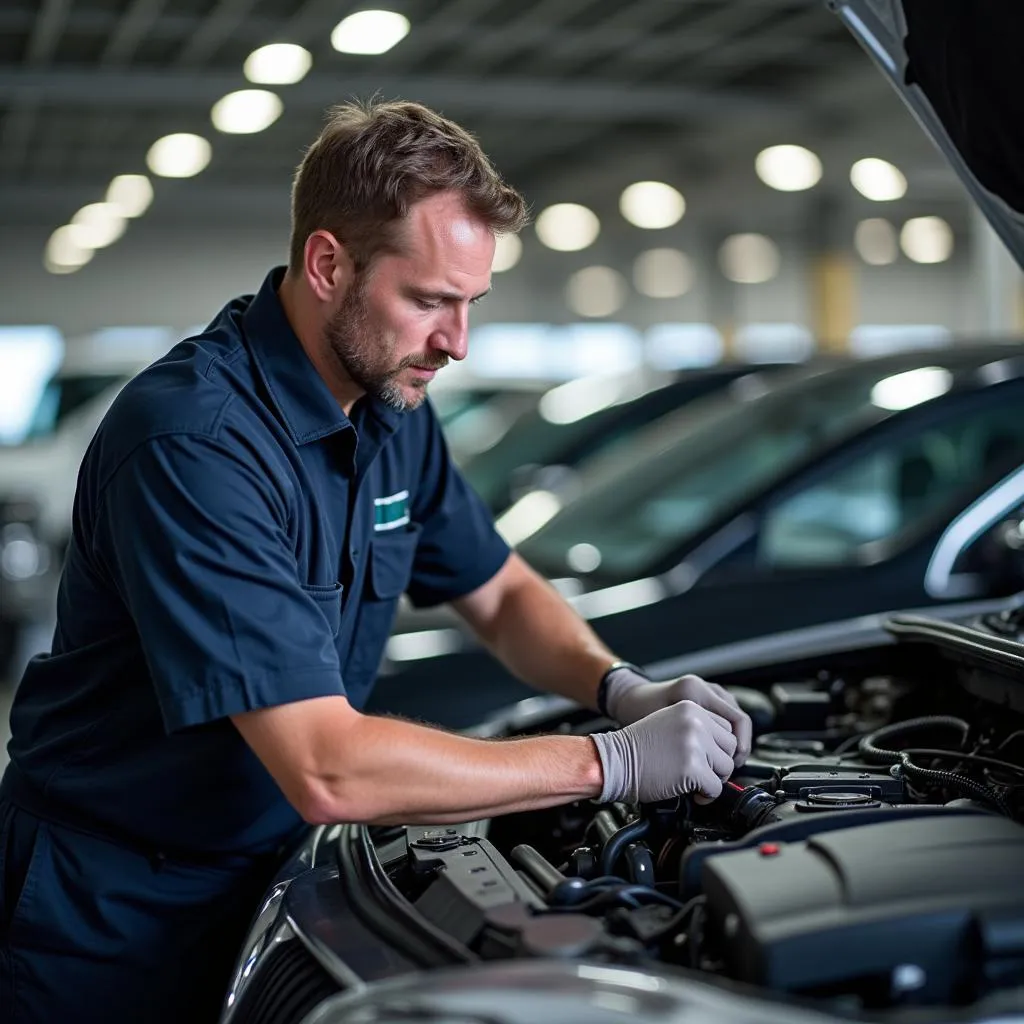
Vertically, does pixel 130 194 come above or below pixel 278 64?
below

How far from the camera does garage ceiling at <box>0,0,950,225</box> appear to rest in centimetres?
779

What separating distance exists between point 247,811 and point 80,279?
15356 millimetres

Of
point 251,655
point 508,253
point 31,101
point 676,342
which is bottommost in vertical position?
point 676,342

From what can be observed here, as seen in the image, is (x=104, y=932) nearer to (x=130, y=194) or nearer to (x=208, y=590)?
(x=208, y=590)

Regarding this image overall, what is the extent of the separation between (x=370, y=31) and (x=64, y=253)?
31.0ft

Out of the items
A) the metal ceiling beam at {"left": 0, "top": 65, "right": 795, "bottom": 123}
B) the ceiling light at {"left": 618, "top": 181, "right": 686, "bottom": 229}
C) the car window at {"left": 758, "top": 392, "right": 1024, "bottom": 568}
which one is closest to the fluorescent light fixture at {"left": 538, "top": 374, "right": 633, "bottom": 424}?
the car window at {"left": 758, "top": 392, "right": 1024, "bottom": 568}

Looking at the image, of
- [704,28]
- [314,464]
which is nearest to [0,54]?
[704,28]

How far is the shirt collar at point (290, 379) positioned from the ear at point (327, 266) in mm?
89

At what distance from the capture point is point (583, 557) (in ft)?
13.0

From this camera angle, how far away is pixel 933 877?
1.39 meters

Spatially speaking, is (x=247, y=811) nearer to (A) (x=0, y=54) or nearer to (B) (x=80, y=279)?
(A) (x=0, y=54)

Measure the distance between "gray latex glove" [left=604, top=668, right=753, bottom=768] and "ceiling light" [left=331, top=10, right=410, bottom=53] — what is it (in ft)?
19.3

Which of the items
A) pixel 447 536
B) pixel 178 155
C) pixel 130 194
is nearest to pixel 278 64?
pixel 178 155

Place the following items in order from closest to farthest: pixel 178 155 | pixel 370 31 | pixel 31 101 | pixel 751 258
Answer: pixel 370 31
pixel 31 101
pixel 178 155
pixel 751 258
